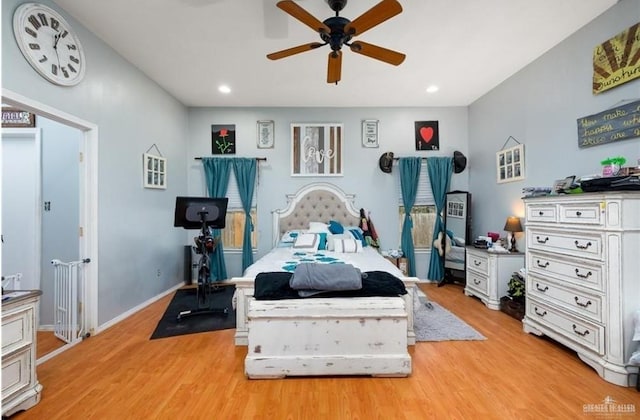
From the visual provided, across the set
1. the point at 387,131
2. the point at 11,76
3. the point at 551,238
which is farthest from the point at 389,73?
the point at 11,76

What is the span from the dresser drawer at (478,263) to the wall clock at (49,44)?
4837mm

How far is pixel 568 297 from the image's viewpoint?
2.70 metres

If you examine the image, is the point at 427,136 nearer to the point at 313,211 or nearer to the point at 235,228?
the point at 313,211

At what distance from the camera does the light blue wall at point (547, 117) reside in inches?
112

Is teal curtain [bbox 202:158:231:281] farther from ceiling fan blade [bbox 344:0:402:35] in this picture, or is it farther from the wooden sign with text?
the wooden sign with text

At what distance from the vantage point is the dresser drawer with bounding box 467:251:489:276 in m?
4.01

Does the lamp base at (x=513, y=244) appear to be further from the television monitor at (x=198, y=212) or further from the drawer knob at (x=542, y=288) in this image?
the television monitor at (x=198, y=212)

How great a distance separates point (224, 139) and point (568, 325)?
192 inches

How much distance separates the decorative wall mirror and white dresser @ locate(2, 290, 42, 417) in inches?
187

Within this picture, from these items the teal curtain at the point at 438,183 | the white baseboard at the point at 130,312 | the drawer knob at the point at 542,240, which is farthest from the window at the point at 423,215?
the white baseboard at the point at 130,312

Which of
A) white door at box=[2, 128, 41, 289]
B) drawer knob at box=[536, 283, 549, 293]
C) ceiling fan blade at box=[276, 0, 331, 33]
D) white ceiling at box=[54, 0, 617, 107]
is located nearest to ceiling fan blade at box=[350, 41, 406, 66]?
ceiling fan blade at box=[276, 0, 331, 33]

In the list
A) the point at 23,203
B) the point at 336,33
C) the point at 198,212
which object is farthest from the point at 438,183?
the point at 23,203

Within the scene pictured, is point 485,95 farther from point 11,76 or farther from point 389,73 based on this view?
point 11,76

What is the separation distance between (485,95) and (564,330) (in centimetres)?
335
